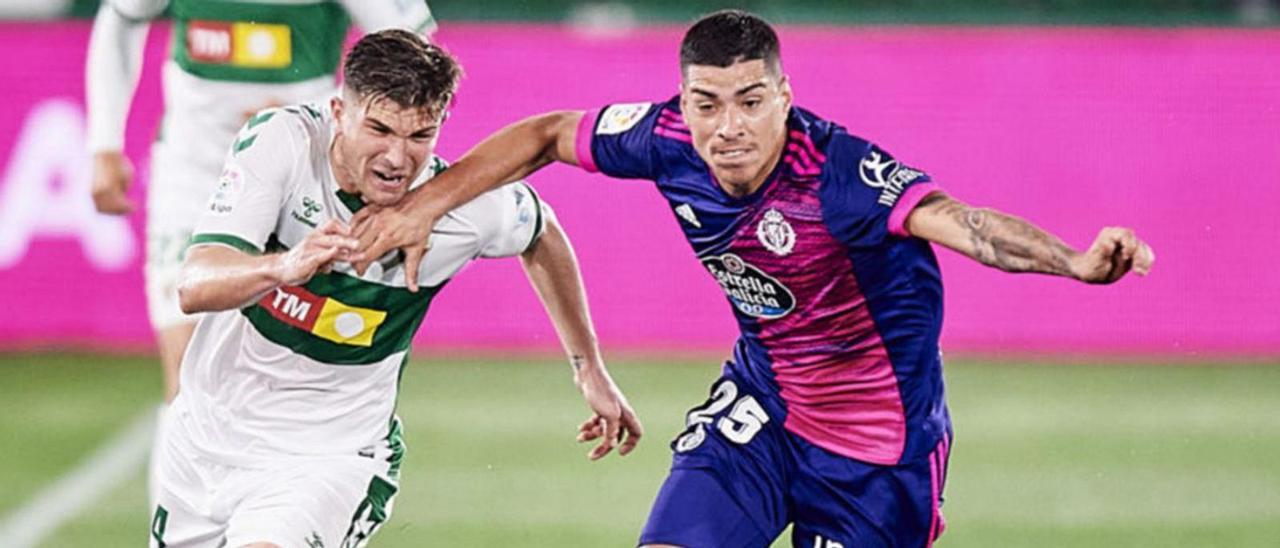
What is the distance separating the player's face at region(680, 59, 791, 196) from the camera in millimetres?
5375

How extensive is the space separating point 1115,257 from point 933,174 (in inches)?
259

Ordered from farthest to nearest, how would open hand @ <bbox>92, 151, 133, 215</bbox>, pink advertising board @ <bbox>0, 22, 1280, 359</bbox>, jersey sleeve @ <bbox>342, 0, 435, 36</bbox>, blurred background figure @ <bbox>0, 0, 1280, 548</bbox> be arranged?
pink advertising board @ <bbox>0, 22, 1280, 359</bbox> → blurred background figure @ <bbox>0, 0, 1280, 548</bbox> → open hand @ <bbox>92, 151, 133, 215</bbox> → jersey sleeve @ <bbox>342, 0, 435, 36</bbox>

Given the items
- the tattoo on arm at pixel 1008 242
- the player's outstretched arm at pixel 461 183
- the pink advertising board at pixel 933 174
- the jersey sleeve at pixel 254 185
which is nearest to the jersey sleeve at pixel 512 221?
the player's outstretched arm at pixel 461 183

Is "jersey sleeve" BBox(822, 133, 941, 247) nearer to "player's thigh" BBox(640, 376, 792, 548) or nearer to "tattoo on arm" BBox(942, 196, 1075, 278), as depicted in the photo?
"tattoo on arm" BBox(942, 196, 1075, 278)

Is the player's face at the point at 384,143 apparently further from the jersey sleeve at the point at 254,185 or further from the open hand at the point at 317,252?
the open hand at the point at 317,252

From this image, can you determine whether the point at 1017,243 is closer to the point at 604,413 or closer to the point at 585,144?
the point at 585,144

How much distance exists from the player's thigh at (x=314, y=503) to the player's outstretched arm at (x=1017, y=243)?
154cm

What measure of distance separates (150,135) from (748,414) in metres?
5.82

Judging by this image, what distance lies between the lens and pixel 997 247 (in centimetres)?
504

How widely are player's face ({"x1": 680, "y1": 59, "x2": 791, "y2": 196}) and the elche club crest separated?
0.38 ft

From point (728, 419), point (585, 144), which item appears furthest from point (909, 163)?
point (585, 144)

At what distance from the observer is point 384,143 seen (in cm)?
532

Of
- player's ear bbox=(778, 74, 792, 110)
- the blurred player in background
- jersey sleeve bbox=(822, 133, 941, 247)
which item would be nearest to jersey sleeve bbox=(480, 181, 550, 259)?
player's ear bbox=(778, 74, 792, 110)

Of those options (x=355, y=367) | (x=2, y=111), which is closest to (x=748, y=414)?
(x=355, y=367)
